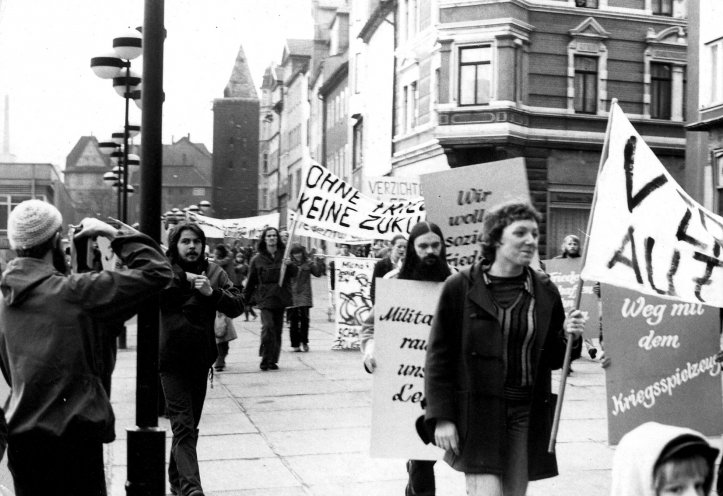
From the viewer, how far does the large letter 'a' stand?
16.5 feet

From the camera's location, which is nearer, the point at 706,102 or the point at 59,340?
the point at 59,340

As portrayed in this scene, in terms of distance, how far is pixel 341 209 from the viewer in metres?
14.9

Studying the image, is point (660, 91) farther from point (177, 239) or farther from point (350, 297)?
point (177, 239)

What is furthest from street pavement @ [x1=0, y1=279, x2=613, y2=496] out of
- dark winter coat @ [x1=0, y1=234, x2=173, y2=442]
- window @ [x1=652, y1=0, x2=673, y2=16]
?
window @ [x1=652, y1=0, x2=673, y2=16]

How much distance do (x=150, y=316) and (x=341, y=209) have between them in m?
9.01

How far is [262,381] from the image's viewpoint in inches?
505

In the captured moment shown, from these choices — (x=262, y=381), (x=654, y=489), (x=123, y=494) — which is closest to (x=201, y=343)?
(x=123, y=494)

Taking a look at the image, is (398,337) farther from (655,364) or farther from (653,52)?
(653,52)

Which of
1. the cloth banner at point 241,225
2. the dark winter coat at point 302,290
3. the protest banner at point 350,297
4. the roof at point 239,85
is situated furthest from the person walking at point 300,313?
the roof at point 239,85

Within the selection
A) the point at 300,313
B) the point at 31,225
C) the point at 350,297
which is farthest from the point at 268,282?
the point at 31,225

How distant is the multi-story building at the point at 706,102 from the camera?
2236 centimetres

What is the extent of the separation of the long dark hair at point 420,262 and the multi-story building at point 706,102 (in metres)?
17.3

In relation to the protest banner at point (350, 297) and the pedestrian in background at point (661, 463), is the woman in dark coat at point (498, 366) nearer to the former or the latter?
the pedestrian in background at point (661, 463)

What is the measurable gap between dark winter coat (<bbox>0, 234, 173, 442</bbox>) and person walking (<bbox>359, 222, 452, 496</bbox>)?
6.90 ft
